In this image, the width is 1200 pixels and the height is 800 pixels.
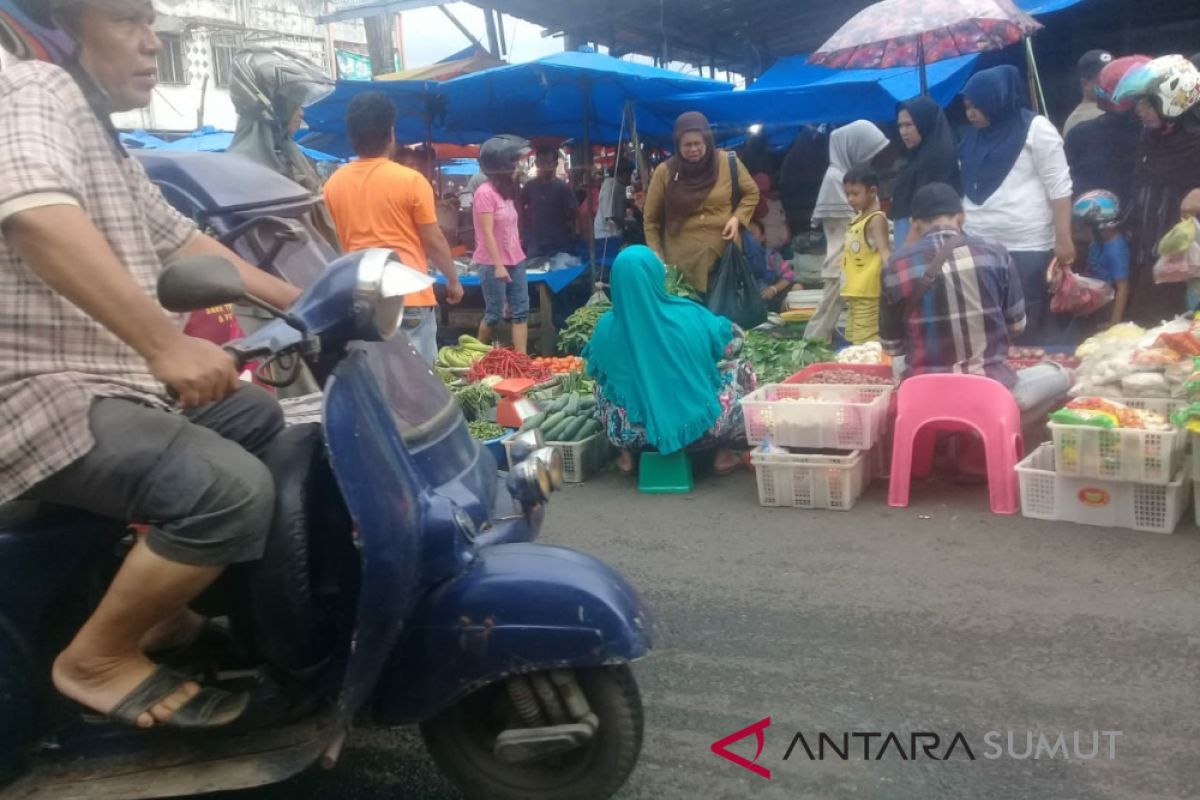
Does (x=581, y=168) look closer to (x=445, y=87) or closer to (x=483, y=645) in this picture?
(x=445, y=87)

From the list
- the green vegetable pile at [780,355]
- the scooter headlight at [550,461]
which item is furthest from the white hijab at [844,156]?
the scooter headlight at [550,461]

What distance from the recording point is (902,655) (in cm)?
350

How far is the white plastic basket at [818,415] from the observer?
5180 millimetres

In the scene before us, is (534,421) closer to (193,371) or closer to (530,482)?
(530,482)

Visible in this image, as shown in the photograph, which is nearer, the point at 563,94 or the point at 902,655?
the point at 902,655

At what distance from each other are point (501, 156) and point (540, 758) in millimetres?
6759

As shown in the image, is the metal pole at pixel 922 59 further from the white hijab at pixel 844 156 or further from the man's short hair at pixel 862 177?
the man's short hair at pixel 862 177

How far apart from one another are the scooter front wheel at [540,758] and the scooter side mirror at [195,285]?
1162 mm

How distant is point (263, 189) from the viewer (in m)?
4.08

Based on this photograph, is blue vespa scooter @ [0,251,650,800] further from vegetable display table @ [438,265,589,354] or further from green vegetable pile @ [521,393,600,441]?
vegetable display table @ [438,265,589,354]

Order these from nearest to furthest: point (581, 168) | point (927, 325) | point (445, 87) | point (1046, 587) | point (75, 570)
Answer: point (75, 570)
point (1046, 587)
point (927, 325)
point (445, 87)
point (581, 168)

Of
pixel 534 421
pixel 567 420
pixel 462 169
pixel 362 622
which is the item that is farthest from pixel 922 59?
pixel 462 169

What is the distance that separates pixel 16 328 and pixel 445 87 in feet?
27.0

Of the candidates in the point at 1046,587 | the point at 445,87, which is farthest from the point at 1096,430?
the point at 445,87
